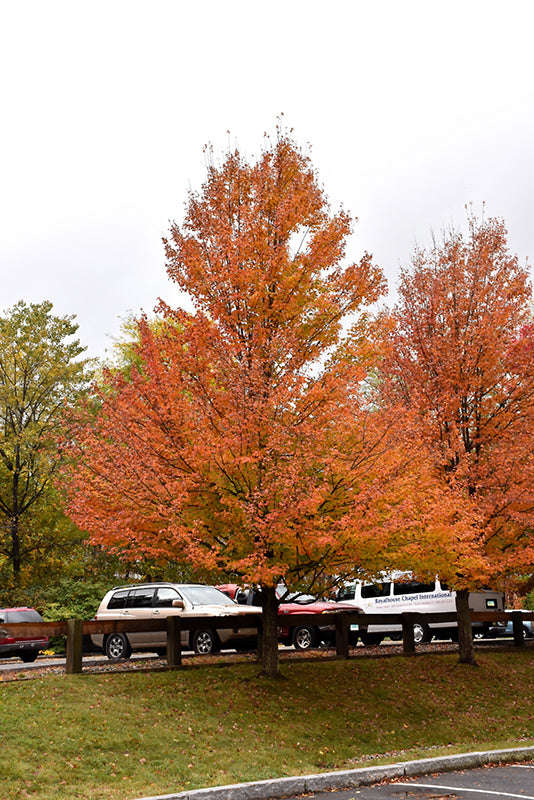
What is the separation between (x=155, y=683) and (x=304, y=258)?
7.82 metres

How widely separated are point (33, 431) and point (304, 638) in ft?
50.2

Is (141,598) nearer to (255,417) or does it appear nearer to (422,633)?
(255,417)

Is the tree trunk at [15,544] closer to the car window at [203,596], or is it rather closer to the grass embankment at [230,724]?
the car window at [203,596]

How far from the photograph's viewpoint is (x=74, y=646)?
1277 centimetres

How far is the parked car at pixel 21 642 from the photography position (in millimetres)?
20031

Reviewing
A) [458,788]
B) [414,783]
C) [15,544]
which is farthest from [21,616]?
[458,788]

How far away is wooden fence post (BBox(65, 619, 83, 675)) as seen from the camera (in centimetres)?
1267

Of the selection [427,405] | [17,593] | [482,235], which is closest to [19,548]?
[17,593]

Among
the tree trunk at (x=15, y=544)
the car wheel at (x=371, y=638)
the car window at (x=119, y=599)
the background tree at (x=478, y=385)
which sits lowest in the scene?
the car wheel at (x=371, y=638)

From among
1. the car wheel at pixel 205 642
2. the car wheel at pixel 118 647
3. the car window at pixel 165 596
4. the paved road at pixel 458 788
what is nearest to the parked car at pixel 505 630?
the car wheel at pixel 205 642

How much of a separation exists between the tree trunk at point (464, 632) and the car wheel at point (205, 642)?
19.3 ft

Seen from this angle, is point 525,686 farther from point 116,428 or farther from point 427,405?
point 116,428

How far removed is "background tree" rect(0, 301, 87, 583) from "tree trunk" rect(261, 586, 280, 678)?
708 inches

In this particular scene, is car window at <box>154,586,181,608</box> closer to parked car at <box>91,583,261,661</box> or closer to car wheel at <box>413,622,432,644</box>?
parked car at <box>91,583,261,661</box>
